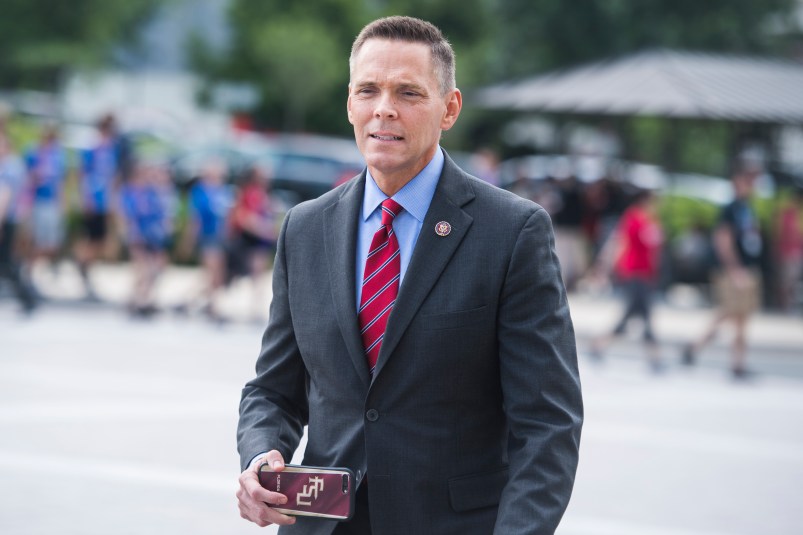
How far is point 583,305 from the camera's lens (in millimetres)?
18859

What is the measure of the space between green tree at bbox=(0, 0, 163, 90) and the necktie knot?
36783 millimetres

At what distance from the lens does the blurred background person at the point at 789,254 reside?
61.4 feet

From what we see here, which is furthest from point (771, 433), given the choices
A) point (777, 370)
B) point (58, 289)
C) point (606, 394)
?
point (58, 289)

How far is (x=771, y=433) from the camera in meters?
9.66

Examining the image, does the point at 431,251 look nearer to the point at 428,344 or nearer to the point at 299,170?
the point at 428,344

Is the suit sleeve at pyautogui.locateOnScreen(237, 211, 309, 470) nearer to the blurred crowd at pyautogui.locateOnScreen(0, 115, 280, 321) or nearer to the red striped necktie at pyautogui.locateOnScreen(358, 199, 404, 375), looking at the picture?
the red striped necktie at pyautogui.locateOnScreen(358, 199, 404, 375)

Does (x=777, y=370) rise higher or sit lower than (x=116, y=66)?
lower

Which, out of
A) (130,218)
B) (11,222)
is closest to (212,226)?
(130,218)

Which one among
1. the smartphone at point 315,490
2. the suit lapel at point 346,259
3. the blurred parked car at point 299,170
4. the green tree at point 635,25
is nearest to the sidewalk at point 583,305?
the blurred parked car at point 299,170

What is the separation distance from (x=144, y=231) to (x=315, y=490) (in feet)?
41.1

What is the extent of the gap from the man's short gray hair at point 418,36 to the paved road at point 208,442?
3.94 meters

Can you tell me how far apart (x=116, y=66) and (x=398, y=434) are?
4594 centimetres

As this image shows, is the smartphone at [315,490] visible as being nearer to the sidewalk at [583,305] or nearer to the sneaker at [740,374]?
the sneaker at [740,374]

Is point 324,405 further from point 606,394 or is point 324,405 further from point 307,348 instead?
point 606,394
